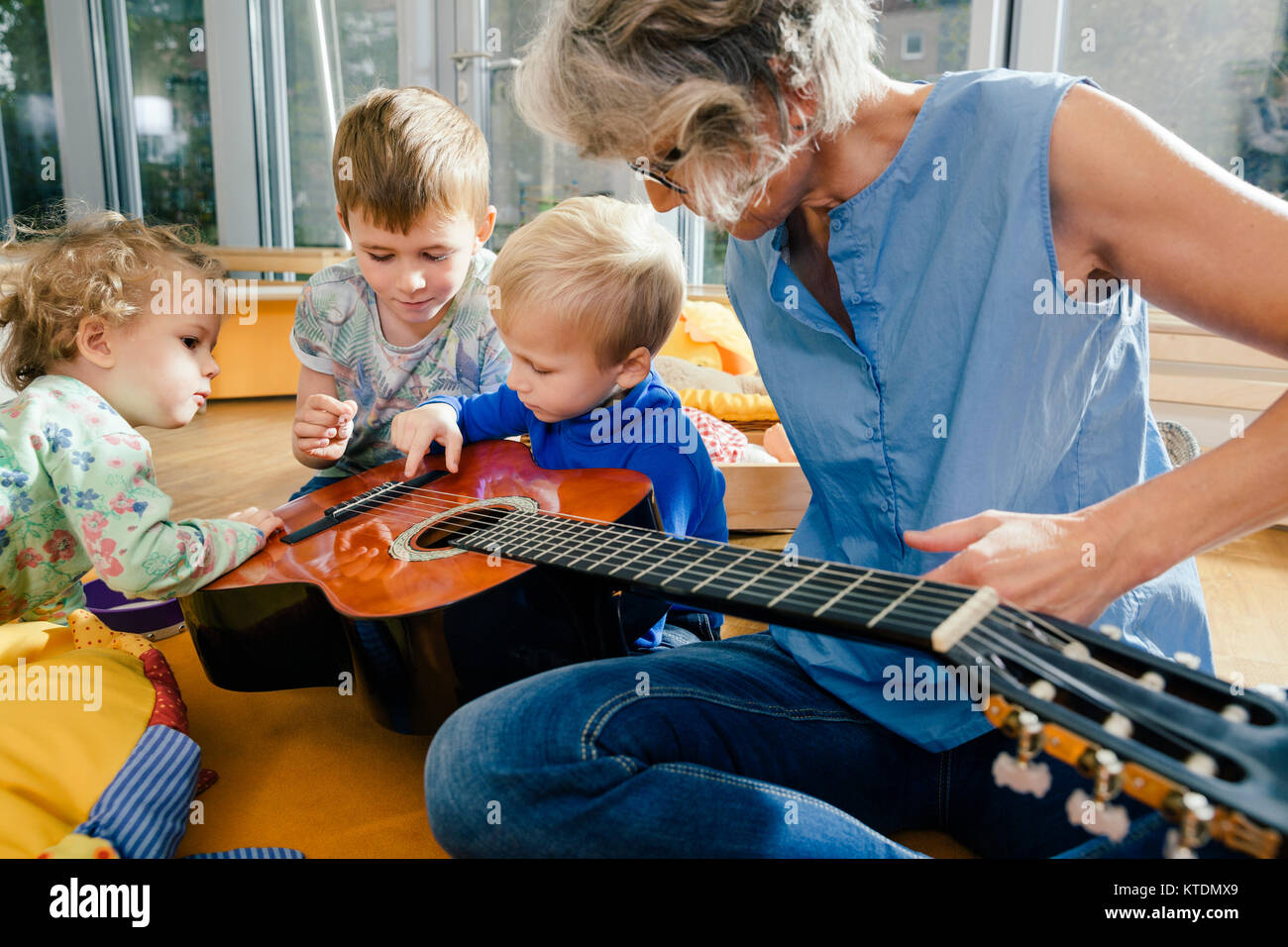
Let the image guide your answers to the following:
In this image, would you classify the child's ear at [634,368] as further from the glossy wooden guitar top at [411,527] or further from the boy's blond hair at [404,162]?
the boy's blond hair at [404,162]

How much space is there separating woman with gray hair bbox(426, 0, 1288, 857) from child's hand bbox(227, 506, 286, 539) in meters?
0.51

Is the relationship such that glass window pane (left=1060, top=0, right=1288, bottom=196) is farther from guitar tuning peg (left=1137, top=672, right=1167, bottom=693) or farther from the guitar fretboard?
guitar tuning peg (left=1137, top=672, right=1167, bottom=693)

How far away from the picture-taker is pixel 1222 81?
8.03ft

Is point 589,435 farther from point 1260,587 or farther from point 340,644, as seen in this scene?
point 1260,587

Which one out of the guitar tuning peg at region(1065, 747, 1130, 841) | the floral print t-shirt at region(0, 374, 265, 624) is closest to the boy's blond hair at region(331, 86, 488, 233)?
the floral print t-shirt at region(0, 374, 265, 624)

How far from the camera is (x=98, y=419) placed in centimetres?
110

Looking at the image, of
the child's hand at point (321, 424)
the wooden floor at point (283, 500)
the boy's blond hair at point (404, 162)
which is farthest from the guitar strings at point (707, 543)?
the wooden floor at point (283, 500)

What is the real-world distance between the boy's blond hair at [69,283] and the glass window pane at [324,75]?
2.77 meters

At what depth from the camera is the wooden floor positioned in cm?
147

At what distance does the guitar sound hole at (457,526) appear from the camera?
1.06 metres

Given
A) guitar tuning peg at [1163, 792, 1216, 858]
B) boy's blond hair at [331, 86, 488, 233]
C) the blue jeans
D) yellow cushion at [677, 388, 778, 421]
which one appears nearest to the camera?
guitar tuning peg at [1163, 792, 1216, 858]

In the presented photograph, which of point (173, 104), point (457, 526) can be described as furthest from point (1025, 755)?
point (173, 104)

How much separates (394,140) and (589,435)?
0.57 metres
